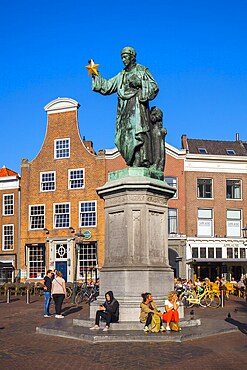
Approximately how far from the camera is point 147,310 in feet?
38.6

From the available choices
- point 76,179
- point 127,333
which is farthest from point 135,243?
point 76,179

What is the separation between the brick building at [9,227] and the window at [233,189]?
17509 millimetres

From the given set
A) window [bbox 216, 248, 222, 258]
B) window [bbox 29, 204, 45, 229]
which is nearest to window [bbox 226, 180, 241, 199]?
window [bbox 216, 248, 222, 258]

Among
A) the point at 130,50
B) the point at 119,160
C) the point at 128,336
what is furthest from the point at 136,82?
the point at 119,160

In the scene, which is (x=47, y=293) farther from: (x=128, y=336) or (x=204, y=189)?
(x=204, y=189)

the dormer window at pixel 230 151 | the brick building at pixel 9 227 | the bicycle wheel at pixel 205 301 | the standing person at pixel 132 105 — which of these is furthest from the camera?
the dormer window at pixel 230 151

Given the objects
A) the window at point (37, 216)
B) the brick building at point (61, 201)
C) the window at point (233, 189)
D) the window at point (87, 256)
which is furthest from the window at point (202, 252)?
the window at point (37, 216)

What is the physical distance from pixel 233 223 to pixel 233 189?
286 centimetres

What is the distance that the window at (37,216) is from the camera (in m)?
44.5

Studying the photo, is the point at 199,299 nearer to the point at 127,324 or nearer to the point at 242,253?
the point at 127,324

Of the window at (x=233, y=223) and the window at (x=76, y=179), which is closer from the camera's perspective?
the window at (x=76, y=179)

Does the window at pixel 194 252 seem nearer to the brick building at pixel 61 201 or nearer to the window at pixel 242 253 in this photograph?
the window at pixel 242 253

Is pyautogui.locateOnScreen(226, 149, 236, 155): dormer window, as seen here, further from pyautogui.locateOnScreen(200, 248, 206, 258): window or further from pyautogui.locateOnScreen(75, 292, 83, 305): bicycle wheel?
pyautogui.locateOnScreen(75, 292, 83, 305): bicycle wheel

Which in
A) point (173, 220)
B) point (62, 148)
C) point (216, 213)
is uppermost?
point (62, 148)
